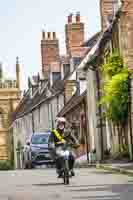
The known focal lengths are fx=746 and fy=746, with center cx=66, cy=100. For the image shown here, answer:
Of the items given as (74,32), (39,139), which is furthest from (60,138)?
(74,32)

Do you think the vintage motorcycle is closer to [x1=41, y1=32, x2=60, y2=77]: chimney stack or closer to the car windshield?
the car windshield

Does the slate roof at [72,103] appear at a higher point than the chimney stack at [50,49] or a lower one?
lower

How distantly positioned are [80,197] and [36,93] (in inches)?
2361

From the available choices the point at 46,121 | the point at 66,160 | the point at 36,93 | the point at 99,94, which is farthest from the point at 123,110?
the point at 36,93

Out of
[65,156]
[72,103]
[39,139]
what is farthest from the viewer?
[72,103]

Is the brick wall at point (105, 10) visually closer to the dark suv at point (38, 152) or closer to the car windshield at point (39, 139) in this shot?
the car windshield at point (39, 139)

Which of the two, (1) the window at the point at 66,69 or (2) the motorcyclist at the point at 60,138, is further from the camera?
(1) the window at the point at 66,69

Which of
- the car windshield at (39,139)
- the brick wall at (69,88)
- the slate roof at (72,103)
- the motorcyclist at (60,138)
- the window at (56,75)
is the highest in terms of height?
the window at (56,75)

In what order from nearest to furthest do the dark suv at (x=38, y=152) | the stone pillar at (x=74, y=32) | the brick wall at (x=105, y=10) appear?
the dark suv at (x=38, y=152) < the brick wall at (x=105, y=10) < the stone pillar at (x=74, y=32)

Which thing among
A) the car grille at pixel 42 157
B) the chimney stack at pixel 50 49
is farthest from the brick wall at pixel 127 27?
the chimney stack at pixel 50 49

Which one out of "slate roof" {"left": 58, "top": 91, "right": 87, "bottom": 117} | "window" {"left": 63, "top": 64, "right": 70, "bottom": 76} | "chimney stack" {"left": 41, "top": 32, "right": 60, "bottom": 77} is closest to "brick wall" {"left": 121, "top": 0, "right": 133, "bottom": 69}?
"slate roof" {"left": 58, "top": 91, "right": 87, "bottom": 117}

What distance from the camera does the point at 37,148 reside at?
34.8 m

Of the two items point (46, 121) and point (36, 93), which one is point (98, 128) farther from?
point (36, 93)

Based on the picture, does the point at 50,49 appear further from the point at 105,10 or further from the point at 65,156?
the point at 65,156
